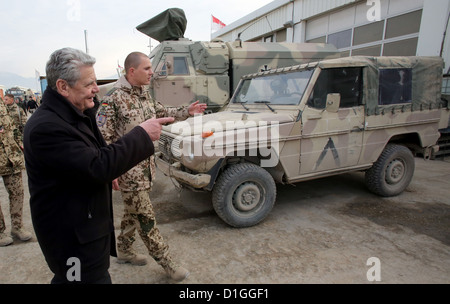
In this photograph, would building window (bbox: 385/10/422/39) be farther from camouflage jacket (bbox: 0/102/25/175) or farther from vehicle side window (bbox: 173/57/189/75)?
camouflage jacket (bbox: 0/102/25/175)

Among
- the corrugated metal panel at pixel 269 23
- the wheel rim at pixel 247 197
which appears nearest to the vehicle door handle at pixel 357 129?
the wheel rim at pixel 247 197

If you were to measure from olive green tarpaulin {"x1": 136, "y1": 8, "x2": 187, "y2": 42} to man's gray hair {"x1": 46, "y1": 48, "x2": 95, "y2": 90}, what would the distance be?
23.7 feet

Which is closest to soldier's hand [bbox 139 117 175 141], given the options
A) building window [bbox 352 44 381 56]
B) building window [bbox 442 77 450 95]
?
building window [bbox 442 77 450 95]

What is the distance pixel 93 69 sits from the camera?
1.38 metres

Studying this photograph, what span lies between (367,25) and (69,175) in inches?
407

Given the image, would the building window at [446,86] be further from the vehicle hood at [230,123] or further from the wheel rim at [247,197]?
the wheel rim at [247,197]

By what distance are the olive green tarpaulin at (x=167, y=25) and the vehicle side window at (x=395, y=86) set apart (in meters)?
5.83

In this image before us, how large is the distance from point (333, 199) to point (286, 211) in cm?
91

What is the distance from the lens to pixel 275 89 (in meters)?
3.98

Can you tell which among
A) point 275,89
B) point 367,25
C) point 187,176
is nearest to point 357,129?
point 275,89

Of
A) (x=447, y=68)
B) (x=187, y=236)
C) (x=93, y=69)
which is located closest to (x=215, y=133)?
(x=187, y=236)

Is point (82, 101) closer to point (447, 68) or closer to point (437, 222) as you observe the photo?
point (437, 222)

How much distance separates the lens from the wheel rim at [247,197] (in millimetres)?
3340

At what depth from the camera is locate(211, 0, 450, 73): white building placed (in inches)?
275
